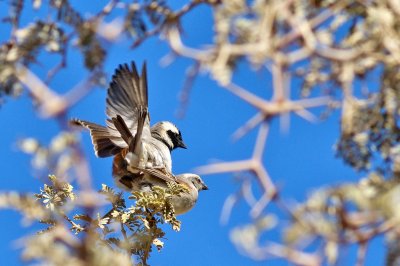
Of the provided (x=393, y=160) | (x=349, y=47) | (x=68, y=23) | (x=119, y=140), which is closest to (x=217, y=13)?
(x=349, y=47)

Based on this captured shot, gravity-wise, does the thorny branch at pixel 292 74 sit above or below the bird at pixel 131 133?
below

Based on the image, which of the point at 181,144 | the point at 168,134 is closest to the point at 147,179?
the point at 168,134

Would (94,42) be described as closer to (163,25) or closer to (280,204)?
(163,25)

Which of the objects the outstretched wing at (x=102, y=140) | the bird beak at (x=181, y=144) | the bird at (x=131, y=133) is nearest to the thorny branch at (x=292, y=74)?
the bird at (x=131, y=133)

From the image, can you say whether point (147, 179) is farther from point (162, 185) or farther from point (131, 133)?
point (131, 133)

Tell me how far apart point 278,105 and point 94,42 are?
0.75m

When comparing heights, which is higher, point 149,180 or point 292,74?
point 149,180

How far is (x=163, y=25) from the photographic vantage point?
2.31 meters

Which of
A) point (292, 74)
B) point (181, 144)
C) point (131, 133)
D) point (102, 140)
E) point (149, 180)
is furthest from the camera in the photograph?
point (181, 144)

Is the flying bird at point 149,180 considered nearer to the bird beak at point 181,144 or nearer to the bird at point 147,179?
the bird at point 147,179

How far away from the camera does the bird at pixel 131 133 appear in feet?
19.4

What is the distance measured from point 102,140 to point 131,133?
0.53 meters

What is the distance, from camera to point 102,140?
21.5ft

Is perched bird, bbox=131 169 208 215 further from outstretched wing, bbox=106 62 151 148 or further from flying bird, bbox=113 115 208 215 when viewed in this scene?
outstretched wing, bbox=106 62 151 148
